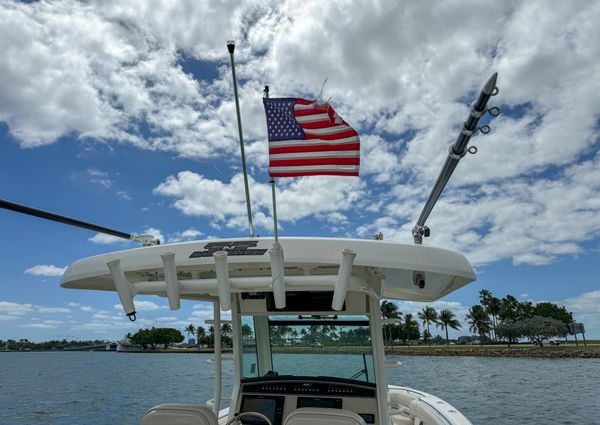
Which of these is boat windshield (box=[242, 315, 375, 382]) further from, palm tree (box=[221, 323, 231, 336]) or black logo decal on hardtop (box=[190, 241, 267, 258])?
black logo decal on hardtop (box=[190, 241, 267, 258])

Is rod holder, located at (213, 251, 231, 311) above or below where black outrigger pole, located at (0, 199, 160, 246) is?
below

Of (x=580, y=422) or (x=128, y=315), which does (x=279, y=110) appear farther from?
(x=580, y=422)

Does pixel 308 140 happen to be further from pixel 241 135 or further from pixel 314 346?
pixel 314 346

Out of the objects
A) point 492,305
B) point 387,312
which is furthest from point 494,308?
point 387,312

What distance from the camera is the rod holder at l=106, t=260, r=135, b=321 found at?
12.1ft

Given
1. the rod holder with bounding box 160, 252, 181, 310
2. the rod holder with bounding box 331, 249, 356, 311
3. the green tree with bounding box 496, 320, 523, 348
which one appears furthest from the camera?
the green tree with bounding box 496, 320, 523, 348

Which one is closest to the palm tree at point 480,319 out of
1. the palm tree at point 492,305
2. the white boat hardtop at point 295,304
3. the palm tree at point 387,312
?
the palm tree at point 492,305

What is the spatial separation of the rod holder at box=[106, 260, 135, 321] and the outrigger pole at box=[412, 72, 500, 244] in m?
3.50

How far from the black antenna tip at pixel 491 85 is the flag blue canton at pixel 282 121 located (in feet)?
5.98

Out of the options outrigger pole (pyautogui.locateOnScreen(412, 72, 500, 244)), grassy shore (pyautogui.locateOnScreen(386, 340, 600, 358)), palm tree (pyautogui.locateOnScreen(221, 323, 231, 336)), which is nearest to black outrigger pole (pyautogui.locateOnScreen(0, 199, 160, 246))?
palm tree (pyautogui.locateOnScreen(221, 323, 231, 336))

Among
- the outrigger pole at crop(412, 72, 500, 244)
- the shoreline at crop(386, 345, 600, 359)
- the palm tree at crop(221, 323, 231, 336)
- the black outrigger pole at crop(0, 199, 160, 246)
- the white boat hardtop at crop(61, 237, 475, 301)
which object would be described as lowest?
the shoreline at crop(386, 345, 600, 359)

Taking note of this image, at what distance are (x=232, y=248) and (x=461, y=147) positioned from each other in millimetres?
3097

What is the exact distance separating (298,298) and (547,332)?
100m

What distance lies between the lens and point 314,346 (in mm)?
5816
